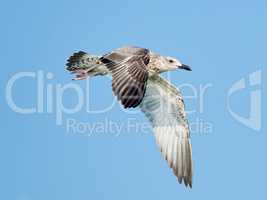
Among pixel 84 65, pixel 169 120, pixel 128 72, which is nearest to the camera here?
pixel 128 72

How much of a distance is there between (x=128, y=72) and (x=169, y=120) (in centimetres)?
296

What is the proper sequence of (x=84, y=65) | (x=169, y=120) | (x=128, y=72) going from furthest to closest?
(x=169, y=120), (x=84, y=65), (x=128, y=72)

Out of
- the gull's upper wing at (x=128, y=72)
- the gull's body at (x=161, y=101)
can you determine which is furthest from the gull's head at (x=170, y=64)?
the gull's upper wing at (x=128, y=72)

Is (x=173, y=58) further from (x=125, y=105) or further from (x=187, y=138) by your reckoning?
(x=125, y=105)

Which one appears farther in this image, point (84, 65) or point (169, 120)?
point (169, 120)

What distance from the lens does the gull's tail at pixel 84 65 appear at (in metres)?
12.1

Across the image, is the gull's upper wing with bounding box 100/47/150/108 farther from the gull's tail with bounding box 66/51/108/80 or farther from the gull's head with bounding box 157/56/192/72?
the gull's head with bounding box 157/56/192/72

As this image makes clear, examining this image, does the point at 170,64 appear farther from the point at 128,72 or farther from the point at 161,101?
the point at 128,72

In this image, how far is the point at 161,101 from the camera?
13234mm

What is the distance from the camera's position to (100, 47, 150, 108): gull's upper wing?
32.2ft

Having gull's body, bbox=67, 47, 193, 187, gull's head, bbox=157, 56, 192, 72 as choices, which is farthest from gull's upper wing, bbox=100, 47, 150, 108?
gull's head, bbox=157, 56, 192, 72

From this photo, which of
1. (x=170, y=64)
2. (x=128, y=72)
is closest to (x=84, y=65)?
(x=170, y=64)

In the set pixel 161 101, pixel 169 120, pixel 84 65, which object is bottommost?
pixel 169 120

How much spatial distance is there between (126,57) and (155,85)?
2.10 meters
